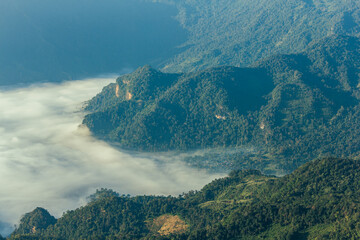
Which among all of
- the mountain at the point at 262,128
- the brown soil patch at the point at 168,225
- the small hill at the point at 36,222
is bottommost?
the brown soil patch at the point at 168,225

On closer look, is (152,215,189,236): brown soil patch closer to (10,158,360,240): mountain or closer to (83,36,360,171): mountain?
(10,158,360,240): mountain

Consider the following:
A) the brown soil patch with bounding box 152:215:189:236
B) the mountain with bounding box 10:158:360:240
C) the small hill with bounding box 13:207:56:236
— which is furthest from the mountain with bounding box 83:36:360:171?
the small hill with bounding box 13:207:56:236

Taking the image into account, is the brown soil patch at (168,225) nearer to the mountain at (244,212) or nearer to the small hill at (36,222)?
the mountain at (244,212)

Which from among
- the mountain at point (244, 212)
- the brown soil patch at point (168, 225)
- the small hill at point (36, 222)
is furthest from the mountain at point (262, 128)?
the small hill at point (36, 222)

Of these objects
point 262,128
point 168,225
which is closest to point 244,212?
point 168,225

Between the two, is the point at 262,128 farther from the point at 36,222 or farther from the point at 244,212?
the point at 36,222

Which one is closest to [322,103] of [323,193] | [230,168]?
[230,168]

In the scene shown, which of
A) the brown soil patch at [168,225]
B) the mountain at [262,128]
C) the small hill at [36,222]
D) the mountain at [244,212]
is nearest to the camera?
the mountain at [244,212]

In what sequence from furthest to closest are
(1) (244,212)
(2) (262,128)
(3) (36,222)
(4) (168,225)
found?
(2) (262,128), (3) (36,222), (4) (168,225), (1) (244,212)

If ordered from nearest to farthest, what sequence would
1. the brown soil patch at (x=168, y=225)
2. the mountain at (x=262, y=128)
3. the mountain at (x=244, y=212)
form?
the mountain at (x=244, y=212)
the brown soil patch at (x=168, y=225)
the mountain at (x=262, y=128)
